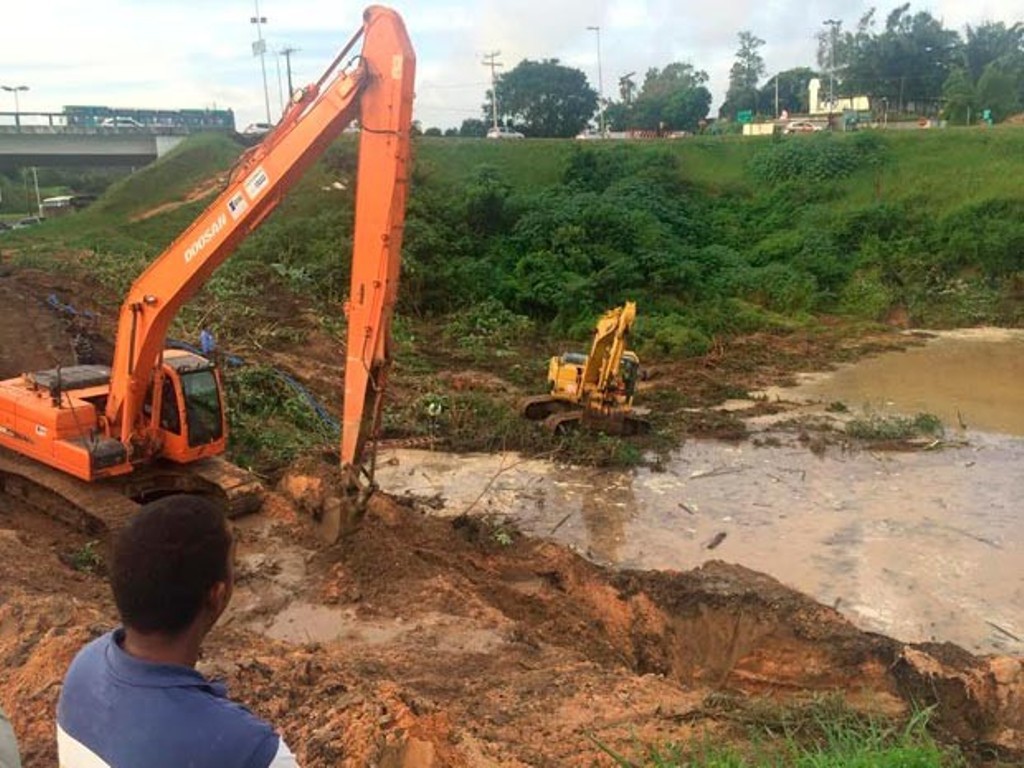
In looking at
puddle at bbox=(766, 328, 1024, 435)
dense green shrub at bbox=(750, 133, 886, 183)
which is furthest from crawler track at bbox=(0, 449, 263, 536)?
dense green shrub at bbox=(750, 133, 886, 183)

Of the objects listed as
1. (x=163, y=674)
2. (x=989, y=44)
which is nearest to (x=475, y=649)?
(x=163, y=674)

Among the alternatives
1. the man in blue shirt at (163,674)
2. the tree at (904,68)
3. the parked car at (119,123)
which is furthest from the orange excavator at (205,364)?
the tree at (904,68)

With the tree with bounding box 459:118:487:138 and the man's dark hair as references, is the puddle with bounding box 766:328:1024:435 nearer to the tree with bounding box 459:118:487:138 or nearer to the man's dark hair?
the man's dark hair

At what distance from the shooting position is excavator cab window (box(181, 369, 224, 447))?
32.9 ft

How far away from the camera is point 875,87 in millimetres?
57938

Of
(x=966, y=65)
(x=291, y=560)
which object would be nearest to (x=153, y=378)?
(x=291, y=560)

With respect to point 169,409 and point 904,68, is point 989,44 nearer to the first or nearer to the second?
point 904,68

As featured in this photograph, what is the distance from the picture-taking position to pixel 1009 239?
1111 inches

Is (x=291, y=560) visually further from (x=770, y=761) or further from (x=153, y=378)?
(x=770, y=761)

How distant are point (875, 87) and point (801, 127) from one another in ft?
50.9

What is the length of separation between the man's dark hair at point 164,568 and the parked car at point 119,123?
147 feet

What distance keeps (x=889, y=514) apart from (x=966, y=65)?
58.6 metres

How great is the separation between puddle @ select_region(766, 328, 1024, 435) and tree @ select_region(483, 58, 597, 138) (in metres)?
33.6

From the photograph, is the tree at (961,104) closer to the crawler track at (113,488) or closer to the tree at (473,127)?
the tree at (473,127)
